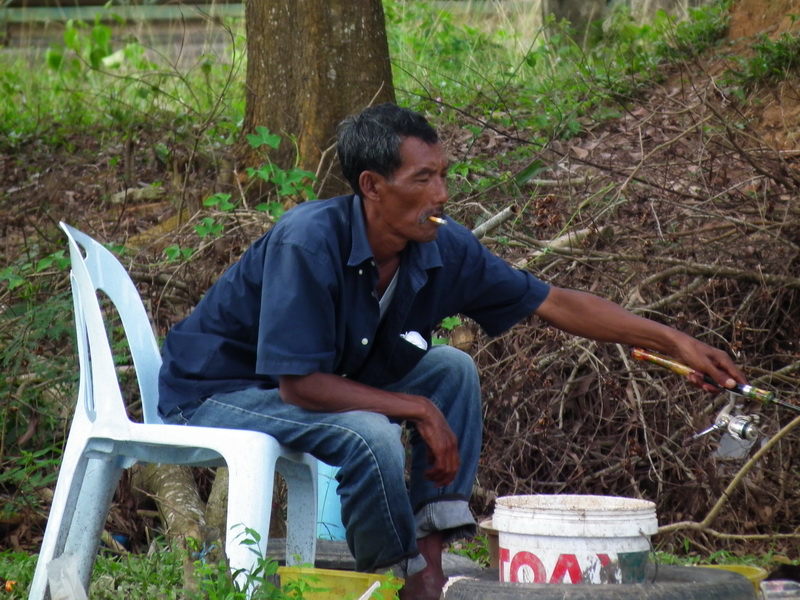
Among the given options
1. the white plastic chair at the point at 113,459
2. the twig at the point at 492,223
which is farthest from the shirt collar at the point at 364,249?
the twig at the point at 492,223

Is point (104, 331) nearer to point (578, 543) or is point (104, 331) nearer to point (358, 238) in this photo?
point (358, 238)

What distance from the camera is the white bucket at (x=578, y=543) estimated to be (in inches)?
96.6

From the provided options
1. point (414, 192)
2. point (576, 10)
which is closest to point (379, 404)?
point (414, 192)

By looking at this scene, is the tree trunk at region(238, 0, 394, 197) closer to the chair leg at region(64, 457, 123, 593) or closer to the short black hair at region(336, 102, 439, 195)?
the short black hair at region(336, 102, 439, 195)

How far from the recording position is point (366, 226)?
2.94 metres

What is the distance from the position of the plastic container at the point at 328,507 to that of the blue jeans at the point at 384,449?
0.63m

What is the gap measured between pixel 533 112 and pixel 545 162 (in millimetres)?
1522

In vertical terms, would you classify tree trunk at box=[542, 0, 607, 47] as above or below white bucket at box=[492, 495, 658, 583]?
above

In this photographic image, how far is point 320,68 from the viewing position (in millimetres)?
5117

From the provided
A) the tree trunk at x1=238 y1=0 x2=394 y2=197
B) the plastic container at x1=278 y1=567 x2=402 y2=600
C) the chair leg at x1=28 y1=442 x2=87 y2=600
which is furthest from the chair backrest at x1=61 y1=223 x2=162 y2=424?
the tree trunk at x1=238 y1=0 x2=394 y2=197

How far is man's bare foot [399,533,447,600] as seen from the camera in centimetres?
272

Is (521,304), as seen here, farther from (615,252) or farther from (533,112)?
(533,112)

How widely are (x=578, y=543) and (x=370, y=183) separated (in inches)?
Answer: 45.2

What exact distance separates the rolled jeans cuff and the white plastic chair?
1.05 feet
